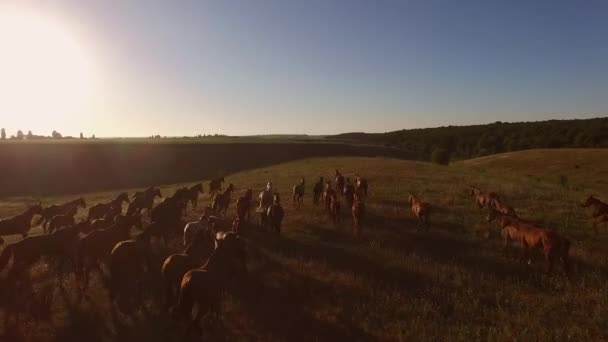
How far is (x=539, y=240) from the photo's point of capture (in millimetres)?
13234

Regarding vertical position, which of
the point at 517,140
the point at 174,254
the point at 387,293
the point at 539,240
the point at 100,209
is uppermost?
the point at 517,140

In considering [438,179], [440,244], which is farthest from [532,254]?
[438,179]

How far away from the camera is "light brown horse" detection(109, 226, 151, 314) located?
11.0m

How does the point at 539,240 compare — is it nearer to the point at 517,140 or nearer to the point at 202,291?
the point at 202,291

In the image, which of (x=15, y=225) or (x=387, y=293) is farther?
(x=15, y=225)

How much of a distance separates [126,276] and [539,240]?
12.0 m

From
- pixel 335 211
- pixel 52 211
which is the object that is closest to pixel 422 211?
pixel 335 211

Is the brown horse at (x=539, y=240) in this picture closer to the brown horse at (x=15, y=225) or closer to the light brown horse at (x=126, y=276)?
the light brown horse at (x=126, y=276)

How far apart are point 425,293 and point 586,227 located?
1112 cm

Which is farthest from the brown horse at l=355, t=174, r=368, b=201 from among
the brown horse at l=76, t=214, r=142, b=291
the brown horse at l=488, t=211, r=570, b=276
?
the brown horse at l=76, t=214, r=142, b=291

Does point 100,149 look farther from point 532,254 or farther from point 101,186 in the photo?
point 532,254

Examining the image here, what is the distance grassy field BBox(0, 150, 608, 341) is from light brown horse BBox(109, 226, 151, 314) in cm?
44

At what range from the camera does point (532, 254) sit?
1423 centimetres

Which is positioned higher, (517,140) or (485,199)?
(517,140)
